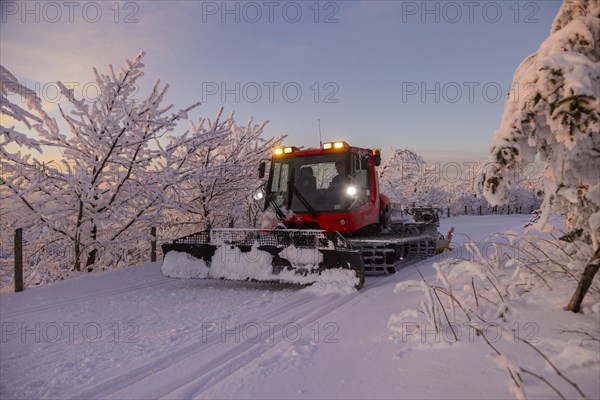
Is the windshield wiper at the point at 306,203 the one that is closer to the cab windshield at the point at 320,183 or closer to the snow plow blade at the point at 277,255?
the cab windshield at the point at 320,183

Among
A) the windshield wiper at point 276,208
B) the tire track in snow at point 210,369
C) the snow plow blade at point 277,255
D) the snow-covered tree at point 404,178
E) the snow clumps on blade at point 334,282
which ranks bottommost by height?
the tire track in snow at point 210,369

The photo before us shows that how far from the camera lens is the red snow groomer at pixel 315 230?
6.29m

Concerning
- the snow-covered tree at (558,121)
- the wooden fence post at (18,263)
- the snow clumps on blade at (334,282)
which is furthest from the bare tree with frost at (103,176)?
the snow-covered tree at (558,121)

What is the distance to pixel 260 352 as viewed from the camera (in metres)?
3.43

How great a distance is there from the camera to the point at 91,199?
867 centimetres

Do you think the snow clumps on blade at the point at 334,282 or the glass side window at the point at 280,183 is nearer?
the snow clumps on blade at the point at 334,282

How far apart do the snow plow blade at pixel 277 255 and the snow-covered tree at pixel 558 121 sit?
3.42 metres

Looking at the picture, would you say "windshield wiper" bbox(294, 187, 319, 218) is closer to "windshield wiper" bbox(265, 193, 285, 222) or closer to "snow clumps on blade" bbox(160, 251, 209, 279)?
"windshield wiper" bbox(265, 193, 285, 222)

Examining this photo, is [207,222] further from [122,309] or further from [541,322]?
[541,322]

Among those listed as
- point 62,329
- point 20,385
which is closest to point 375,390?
point 20,385

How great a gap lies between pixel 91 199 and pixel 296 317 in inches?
248

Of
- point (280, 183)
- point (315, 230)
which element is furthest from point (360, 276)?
point (280, 183)

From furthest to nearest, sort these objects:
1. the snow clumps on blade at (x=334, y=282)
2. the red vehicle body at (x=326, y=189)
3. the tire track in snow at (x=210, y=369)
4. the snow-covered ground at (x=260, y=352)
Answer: the red vehicle body at (x=326, y=189) < the snow clumps on blade at (x=334, y=282) < the tire track in snow at (x=210, y=369) < the snow-covered ground at (x=260, y=352)

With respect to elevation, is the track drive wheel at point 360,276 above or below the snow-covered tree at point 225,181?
below
